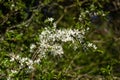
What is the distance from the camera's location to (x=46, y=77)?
418 centimetres

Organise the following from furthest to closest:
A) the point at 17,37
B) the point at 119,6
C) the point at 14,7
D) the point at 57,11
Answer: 1. the point at 57,11
2. the point at 119,6
3. the point at 14,7
4. the point at 17,37

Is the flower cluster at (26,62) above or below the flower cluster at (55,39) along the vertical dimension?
below

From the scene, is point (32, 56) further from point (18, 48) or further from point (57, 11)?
point (57, 11)

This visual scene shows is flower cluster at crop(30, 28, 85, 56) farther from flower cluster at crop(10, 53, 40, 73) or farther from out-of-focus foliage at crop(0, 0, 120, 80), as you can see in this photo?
flower cluster at crop(10, 53, 40, 73)

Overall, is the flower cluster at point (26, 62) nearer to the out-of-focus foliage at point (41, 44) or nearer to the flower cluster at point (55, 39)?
the out-of-focus foliage at point (41, 44)

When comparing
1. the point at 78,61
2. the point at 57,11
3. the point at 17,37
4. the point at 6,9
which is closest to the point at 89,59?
the point at 78,61

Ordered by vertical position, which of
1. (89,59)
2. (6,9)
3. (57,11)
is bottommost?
(89,59)

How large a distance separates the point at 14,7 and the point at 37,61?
5.17 ft

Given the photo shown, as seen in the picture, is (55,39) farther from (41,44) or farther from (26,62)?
(26,62)

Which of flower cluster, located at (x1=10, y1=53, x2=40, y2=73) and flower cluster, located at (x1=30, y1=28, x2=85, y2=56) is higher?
flower cluster, located at (x1=30, y1=28, x2=85, y2=56)

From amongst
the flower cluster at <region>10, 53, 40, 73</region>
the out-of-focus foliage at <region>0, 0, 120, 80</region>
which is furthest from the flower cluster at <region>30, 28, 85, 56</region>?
the flower cluster at <region>10, 53, 40, 73</region>

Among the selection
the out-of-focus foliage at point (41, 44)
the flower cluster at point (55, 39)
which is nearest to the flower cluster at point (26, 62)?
the out-of-focus foliage at point (41, 44)

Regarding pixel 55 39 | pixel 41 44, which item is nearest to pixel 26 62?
pixel 41 44

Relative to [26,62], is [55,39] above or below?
above
